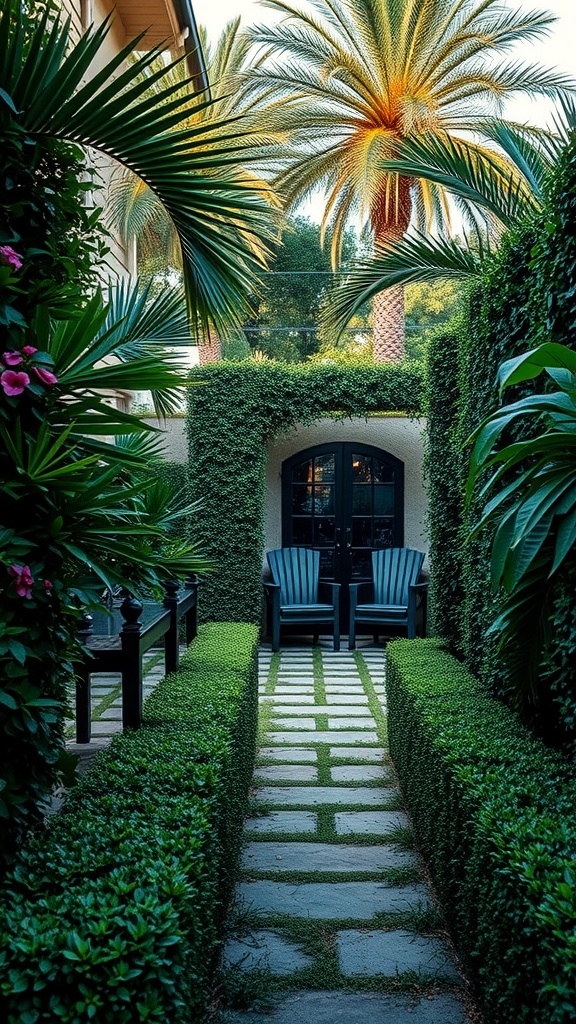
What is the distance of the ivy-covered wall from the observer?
9172 mm

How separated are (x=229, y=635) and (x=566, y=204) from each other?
12.3 feet

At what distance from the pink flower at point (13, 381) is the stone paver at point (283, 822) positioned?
2.70 meters

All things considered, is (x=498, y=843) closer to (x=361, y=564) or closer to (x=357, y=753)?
(x=357, y=753)

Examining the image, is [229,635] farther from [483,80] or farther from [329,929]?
[483,80]

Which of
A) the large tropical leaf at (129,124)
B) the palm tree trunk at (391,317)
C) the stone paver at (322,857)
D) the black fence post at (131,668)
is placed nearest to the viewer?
the large tropical leaf at (129,124)

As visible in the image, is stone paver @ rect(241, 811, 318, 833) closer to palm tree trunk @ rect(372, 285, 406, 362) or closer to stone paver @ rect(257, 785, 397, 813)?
stone paver @ rect(257, 785, 397, 813)

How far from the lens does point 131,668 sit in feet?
13.1

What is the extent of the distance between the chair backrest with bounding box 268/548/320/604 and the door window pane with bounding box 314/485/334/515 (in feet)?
2.39

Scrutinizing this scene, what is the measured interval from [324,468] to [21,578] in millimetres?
8448

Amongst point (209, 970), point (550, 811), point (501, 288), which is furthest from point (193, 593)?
point (550, 811)

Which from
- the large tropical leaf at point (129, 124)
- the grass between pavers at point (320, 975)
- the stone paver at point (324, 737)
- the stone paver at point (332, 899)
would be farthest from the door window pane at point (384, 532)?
the large tropical leaf at point (129, 124)

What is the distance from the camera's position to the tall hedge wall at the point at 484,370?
115 inches

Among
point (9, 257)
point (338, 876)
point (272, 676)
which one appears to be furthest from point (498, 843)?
point (272, 676)

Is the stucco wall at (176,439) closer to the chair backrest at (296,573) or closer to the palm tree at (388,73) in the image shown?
the chair backrest at (296,573)
